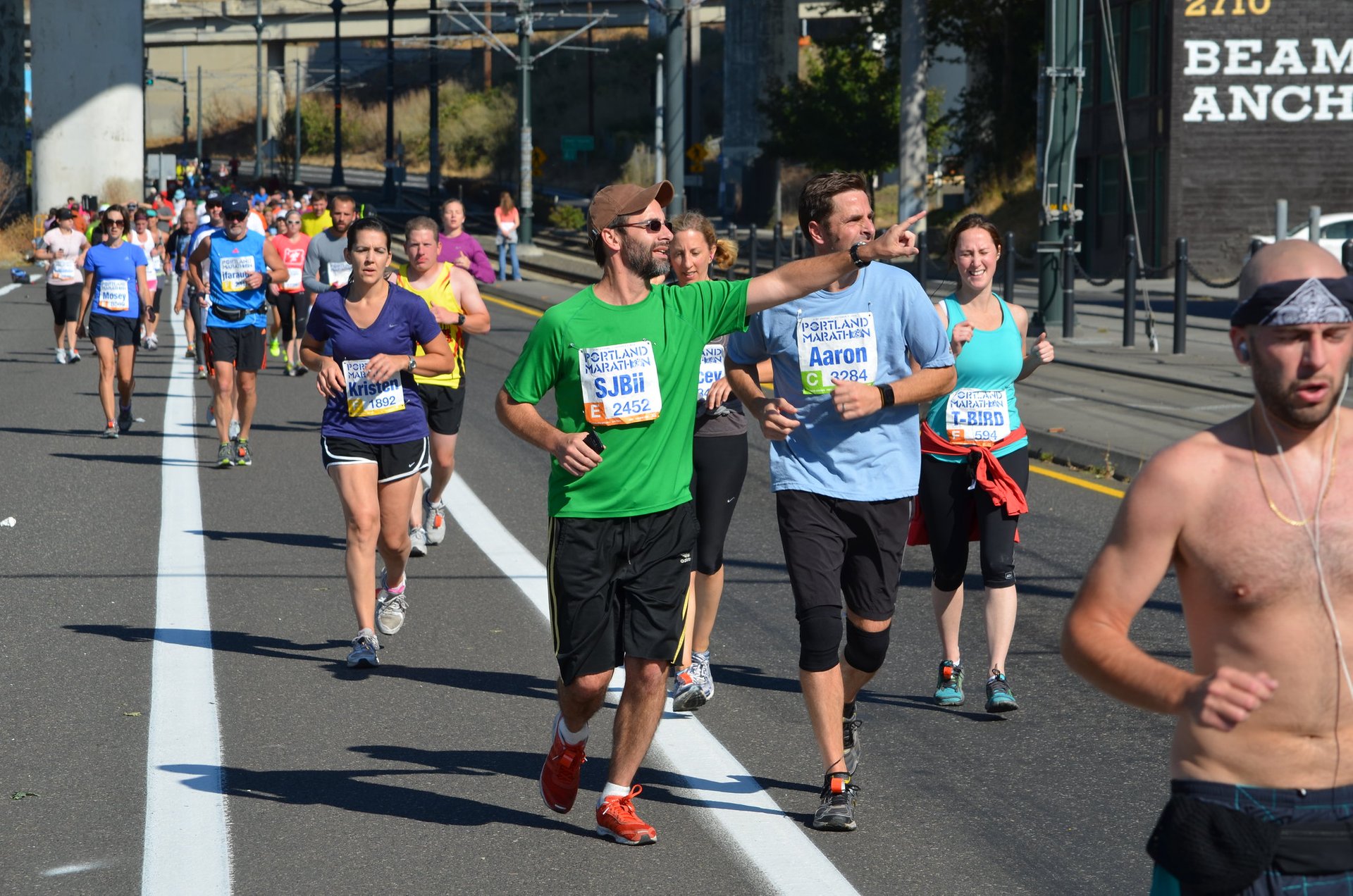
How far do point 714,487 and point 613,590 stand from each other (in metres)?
1.68

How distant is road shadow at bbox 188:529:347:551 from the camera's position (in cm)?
1009

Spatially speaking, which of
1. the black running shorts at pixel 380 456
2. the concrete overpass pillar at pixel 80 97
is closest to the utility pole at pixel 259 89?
the concrete overpass pillar at pixel 80 97

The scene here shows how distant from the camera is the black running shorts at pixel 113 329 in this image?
563 inches

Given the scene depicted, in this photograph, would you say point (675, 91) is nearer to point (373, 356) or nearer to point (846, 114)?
point (373, 356)

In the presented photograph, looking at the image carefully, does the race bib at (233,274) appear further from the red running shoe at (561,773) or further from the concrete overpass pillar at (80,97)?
the concrete overpass pillar at (80,97)

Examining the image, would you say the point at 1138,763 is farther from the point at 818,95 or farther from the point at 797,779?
the point at 818,95

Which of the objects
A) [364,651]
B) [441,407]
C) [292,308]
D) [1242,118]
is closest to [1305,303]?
[364,651]

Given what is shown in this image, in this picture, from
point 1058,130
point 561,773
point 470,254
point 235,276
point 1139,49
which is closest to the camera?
point 561,773

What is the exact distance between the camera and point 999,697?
6.55 meters

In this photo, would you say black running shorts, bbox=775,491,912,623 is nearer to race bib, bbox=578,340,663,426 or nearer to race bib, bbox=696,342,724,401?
race bib, bbox=578,340,663,426

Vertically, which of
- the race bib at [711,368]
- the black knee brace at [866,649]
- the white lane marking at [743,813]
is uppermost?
the race bib at [711,368]

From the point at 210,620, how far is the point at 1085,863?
459cm

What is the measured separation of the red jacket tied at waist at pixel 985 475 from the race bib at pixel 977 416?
0.03m

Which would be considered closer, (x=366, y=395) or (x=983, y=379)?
(x=983, y=379)
